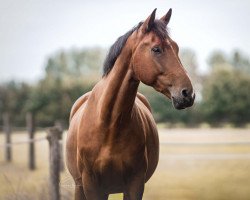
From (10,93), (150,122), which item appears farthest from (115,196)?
(10,93)

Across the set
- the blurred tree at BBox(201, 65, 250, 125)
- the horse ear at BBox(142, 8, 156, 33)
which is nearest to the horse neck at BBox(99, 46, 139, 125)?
the horse ear at BBox(142, 8, 156, 33)

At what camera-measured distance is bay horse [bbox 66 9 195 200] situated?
6.92 ft

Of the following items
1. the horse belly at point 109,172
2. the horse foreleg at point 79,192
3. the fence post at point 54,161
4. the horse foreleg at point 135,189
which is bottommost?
the fence post at point 54,161

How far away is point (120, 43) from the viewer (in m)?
2.24

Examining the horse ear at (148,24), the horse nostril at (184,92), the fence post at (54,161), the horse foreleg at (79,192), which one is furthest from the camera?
the fence post at (54,161)

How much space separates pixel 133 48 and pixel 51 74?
11950 mm

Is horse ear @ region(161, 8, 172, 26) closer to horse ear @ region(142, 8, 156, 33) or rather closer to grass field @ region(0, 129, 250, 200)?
horse ear @ region(142, 8, 156, 33)

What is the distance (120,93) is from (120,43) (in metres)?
0.25

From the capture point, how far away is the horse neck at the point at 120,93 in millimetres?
2236

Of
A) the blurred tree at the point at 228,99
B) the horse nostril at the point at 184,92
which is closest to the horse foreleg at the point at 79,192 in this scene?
the horse nostril at the point at 184,92

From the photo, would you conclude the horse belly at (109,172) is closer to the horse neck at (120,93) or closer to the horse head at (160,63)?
the horse neck at (120,93)

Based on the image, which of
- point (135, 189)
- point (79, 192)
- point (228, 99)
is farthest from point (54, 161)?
point (228, 99)

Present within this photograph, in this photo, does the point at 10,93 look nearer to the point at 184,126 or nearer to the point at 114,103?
the point at 184,126

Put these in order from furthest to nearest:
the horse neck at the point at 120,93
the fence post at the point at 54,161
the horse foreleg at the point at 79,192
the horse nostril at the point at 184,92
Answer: the fence post at the point at 54,161, the horse foreleg at the point at 79,192, the horse neck at the point at 120,93, the horse nostril at the point at 184,92
